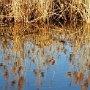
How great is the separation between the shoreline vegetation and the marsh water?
16.9 inches

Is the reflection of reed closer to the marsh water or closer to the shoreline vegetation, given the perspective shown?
the marsh water

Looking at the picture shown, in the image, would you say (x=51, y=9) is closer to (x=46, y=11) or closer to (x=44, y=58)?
(x=46, y=11)

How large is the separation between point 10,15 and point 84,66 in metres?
4.24

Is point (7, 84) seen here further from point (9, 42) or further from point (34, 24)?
point (34, 24)

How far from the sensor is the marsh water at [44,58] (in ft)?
17.0

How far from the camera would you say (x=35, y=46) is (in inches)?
292

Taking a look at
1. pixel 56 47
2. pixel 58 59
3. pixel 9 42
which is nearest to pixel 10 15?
pixel 9 42

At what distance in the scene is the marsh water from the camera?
17.0 feet

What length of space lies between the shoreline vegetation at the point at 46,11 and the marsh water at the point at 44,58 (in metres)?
0.43

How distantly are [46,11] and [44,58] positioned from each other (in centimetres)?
353

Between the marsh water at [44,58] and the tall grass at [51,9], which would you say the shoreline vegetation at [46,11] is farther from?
the marsh water at [44,58]

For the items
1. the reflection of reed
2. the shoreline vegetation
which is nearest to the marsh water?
the reflection of reed

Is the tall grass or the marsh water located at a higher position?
the tall grass

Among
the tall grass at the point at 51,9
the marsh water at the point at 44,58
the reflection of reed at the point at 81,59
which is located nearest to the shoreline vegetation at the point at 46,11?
the tall grass at the point at 51,9
